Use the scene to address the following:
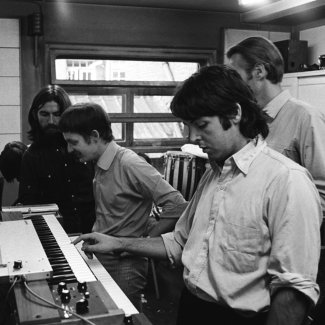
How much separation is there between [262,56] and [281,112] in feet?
0.93

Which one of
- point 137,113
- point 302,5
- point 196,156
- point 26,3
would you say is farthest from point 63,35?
point 302,5

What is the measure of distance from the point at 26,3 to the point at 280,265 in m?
4.70

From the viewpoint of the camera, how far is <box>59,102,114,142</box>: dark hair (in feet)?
7.19

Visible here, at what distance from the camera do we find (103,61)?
18.8ft

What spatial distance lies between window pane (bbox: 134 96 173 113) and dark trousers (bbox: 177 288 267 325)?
4.55m

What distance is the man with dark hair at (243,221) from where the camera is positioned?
120 cm

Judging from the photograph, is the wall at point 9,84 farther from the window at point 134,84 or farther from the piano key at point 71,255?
the piano key at point 71,255

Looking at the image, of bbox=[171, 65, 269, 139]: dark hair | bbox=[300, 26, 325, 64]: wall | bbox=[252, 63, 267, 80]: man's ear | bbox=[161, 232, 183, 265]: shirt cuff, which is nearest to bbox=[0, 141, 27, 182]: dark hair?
bbox=[252, 63, 267, 80]: man's ear

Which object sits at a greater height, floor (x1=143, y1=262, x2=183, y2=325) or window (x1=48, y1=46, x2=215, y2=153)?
window (x1=48, y1=46, x2=215, y2=153)

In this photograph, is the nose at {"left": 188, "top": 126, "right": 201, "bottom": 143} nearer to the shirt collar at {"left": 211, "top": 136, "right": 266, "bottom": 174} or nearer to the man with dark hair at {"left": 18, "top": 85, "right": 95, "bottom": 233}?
the shirt collar at {"left": 211, "top": 136, "right": 266, "bottom": 174}

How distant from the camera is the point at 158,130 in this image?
20.0ft

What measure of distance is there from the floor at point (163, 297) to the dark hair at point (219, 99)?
2.27 metres

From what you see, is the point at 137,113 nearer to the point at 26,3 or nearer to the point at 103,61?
the point at 103,61

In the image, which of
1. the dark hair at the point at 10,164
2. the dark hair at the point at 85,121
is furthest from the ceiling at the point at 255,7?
the dark hair at the point at 85,121
